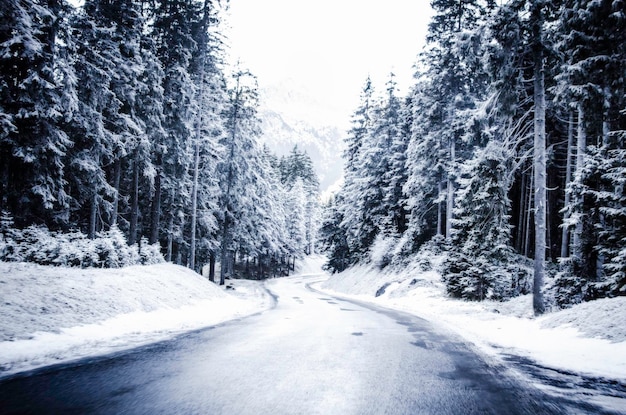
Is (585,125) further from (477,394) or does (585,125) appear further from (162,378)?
(162,378)

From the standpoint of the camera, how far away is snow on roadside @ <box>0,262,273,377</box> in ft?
21.4

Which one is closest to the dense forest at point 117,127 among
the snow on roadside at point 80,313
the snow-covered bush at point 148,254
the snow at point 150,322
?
the snow-covered bush at point 148,254

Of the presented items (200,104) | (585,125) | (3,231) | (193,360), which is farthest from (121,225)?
(585,125)

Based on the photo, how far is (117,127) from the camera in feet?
67.3

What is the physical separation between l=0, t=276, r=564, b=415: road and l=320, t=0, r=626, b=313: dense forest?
24.1 feet

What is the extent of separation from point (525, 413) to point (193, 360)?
14.7 feet

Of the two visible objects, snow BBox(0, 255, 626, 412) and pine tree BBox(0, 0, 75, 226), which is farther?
pine tree BBox(0, 0, 75, 226)

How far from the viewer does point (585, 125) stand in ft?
44.1

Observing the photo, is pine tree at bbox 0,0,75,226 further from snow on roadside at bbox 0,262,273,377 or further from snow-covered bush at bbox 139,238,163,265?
snow on roadside at bbox 0,262,273,377

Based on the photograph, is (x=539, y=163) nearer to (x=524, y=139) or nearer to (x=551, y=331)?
(x=524, y=139)

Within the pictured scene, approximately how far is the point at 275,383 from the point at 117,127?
64.7ft

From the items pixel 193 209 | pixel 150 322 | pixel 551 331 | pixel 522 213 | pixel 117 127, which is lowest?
pixel 150 322

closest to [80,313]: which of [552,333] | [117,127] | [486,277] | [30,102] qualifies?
[30,102]

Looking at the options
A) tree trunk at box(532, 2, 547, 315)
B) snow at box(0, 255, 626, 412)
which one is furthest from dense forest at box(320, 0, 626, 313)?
snow at box(0, 255, 626, 412)
